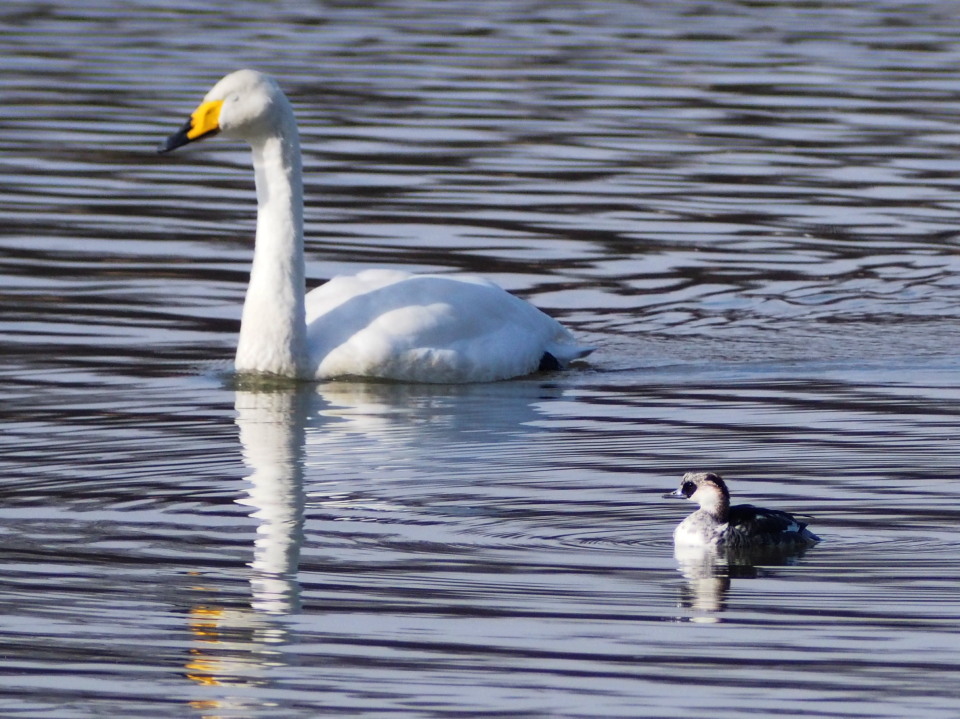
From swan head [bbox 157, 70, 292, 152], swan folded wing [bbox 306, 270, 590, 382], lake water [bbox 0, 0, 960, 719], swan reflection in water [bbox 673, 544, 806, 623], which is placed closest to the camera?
lake water [bbox 0, 0, 960, 719]

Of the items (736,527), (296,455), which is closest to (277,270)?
(296,455)

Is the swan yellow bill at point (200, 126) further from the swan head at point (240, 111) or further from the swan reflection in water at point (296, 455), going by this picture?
the swan reflection in water at point (296, 455)

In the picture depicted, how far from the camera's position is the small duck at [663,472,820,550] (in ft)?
26.1

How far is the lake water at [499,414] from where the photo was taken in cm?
671

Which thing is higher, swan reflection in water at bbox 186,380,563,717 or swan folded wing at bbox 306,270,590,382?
swan folded wing at bbox 306,270,590,382

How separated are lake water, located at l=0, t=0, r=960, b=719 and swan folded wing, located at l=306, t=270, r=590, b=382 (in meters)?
0.16

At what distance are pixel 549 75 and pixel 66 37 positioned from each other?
6.56 meters

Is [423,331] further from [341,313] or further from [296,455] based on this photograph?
[296,455]

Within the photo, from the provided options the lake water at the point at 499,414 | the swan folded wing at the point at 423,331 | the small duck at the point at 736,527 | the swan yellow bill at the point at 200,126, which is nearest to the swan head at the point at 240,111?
the swan yellow bill at the point at 200,126

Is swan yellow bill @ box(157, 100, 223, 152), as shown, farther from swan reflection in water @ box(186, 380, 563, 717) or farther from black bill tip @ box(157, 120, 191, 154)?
swan reflection in water @ box(186, 380, 563, 717)

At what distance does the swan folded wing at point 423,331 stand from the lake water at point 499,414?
0.53ft

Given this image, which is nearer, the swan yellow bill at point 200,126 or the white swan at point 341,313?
the white swan at point 341,313

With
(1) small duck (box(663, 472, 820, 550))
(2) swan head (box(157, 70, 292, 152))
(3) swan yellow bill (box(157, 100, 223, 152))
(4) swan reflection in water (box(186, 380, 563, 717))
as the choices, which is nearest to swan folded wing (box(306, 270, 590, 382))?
(4) swan reflection in water (box(186, 380, 563, 717))

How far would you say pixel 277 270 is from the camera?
12.1 meters
